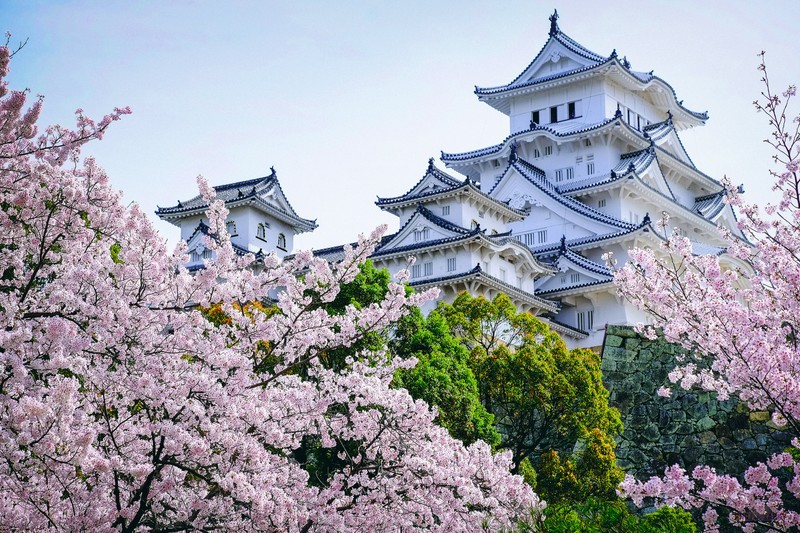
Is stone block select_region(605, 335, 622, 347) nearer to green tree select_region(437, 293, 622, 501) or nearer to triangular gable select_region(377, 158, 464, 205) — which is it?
green tree select_region(437, 293, 622, 501)

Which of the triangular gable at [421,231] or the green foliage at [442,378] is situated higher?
the triangular gable at [421,231]

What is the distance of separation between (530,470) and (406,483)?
8022 mm

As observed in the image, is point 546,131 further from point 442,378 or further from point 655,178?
point 442,378

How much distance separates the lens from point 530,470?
18.7m

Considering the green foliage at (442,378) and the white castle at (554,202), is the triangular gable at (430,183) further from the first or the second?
the green foliage at (442,378)

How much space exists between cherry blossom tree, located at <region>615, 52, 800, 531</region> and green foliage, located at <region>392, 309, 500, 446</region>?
21.5 feet

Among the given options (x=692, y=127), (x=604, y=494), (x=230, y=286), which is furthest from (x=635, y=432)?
(x=692, y=127)

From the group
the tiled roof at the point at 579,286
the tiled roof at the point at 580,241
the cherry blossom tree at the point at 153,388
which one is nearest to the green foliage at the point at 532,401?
the cherry blossom tree at the point at 153,388

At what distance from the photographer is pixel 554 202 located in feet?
147

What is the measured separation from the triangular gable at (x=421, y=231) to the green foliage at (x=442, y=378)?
18.5 m

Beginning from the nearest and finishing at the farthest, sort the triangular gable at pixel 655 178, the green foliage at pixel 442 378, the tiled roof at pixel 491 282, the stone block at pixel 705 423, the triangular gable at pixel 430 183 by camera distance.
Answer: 1. the stone block at pixel 705 423
2. the green foliage at pixel 442 378
3. the tiled roof at pixel 491 282
4. the triangular gable at pixel 430 183
5. the triangular gable at pixel 655 178

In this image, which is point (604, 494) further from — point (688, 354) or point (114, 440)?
point (114, 440)

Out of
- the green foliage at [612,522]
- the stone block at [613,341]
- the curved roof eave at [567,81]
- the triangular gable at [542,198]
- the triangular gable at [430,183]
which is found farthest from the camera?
the curved roof eave at [567,81]

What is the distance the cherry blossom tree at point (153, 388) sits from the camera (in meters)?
8.59
